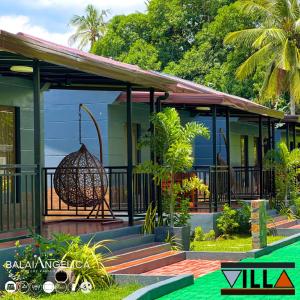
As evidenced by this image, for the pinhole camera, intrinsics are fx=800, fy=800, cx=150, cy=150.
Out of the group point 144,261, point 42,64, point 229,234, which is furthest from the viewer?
point 229,234

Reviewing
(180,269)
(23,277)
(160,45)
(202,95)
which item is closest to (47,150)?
(202,95)

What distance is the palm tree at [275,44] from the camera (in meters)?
35.1

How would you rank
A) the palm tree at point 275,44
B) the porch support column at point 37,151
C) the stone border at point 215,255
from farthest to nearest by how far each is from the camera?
1. the palm tree at point 275,44
2. the stone border at point 215,255
3. the porch support column at point 37,151

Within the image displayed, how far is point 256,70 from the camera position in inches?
1553

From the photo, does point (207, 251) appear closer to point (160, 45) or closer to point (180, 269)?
point (180, 269)

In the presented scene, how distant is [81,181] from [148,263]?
3085 millimetres

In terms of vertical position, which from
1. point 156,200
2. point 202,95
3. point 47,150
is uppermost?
point 202,95

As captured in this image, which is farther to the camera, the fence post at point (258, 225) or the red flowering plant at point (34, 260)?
the fence post at point (258, 225)

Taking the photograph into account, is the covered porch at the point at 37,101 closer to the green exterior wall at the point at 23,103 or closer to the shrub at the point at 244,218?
the green exterior wall at the point at 23,103

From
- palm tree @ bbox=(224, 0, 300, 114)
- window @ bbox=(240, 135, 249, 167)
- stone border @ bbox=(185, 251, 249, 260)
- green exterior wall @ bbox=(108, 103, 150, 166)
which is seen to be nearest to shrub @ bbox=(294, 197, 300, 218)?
green exterior wall @ bbox=(108, 103, 150, 166)

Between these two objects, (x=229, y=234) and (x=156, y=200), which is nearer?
(x=156, y=200)

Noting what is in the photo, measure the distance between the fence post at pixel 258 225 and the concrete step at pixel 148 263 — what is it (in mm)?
1543

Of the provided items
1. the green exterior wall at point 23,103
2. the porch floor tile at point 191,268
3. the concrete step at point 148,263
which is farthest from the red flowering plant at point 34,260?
the green exterior wall at point 23,103

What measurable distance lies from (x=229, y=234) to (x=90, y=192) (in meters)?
4.43
